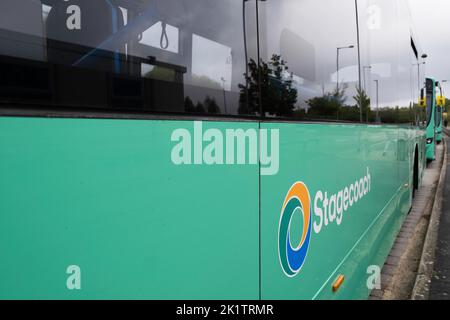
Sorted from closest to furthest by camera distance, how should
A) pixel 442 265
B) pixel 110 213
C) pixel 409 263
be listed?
pixel 110 213
pixel 442 265
pixel 409 263

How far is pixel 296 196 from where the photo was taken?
6.98 feet

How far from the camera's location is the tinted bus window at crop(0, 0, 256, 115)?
1.07 meters

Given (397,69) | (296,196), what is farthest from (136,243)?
(397,69)

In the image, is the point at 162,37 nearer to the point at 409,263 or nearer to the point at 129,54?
the point at 129,54

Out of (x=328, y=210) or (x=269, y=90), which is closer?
(x=269, y=90)

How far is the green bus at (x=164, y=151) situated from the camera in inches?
41.2

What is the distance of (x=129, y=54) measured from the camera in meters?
1.34

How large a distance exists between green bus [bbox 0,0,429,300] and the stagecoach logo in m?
0.01

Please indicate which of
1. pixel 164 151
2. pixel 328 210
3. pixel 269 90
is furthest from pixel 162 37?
pixel 328 210

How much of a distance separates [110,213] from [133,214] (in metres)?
0.08

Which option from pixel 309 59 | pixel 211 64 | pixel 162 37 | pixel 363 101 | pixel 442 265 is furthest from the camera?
pixel 442 265

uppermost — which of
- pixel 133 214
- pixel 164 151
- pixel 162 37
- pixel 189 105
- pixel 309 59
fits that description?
pixel 309 59

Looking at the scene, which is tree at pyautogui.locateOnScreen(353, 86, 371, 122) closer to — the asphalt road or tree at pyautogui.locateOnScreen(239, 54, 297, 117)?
tree at pyautogui.locateOnScreen(239, 54, 297, 117)

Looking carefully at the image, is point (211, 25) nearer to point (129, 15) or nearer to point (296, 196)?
point (129, 15)
